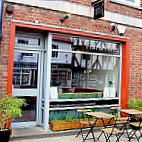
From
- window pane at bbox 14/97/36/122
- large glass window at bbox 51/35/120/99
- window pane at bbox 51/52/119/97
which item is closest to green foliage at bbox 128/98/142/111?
large glass window at bbox 51/35/120/99

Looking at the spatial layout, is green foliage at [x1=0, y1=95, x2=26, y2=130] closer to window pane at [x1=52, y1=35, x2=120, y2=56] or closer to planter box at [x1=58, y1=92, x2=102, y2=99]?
planter box at [x1=58, y1=92, x2=102, y2=99]

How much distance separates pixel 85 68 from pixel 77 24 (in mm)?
1592

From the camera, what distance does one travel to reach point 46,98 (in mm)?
6262

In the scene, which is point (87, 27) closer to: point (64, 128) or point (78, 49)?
point (78, 49)

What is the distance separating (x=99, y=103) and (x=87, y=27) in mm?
2671

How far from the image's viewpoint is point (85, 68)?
729cm

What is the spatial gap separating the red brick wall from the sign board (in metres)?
0.35

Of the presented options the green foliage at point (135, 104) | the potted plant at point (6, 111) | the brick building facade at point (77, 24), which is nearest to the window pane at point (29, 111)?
the brick building facade at point (77, 24)

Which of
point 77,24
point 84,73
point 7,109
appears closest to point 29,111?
point 7,109

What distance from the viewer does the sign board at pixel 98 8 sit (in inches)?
249

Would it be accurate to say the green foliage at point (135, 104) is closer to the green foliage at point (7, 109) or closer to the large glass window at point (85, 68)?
the large glass window at point (85, 68)

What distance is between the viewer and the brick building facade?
5531 mm

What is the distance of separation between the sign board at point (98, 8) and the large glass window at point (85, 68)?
36.6 inches

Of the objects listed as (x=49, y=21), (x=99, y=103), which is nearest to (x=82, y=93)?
(x=99, y=103)
